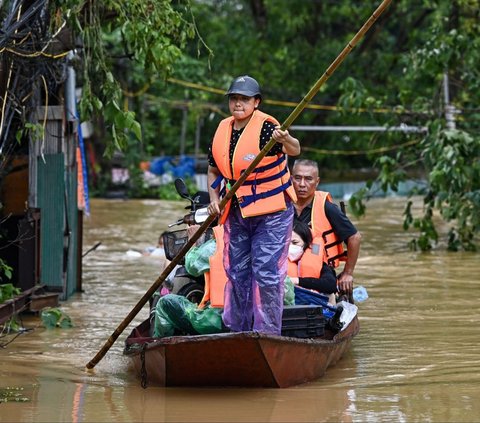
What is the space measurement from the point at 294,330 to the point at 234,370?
66 centimetres

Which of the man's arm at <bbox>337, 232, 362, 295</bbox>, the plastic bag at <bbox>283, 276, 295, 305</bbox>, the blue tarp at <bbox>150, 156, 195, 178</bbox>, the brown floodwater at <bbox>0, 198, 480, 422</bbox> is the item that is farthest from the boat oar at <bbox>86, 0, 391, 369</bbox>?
the blue tarp at <bbox>150, 156, 195, 178</bbox>

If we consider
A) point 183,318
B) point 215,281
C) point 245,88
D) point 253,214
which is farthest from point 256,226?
point 245,88

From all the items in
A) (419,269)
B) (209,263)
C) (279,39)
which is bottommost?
(419,269)

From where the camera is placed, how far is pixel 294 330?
308 inches

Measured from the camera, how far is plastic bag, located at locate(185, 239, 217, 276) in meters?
8.08

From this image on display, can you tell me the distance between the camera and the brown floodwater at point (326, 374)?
23.1 feet

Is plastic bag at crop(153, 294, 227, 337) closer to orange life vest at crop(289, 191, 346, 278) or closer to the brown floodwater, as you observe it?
the brown floodwater

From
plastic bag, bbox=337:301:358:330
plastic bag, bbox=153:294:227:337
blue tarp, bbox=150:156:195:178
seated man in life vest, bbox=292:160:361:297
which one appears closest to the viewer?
plastic bag, bbox=153:294:227:337

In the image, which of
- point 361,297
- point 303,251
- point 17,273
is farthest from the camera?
point 17,273

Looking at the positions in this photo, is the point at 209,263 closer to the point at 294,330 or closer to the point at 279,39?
the point at 294,330

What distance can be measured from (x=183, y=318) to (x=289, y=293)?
2.75ft

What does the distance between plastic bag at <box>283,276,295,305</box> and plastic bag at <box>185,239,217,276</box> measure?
Result: 0.57m

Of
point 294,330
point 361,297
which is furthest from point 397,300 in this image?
point 294,330

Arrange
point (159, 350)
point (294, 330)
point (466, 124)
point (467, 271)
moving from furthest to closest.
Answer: point (466, 124), point (467, 271), point (294, 330), point (159, 350)
